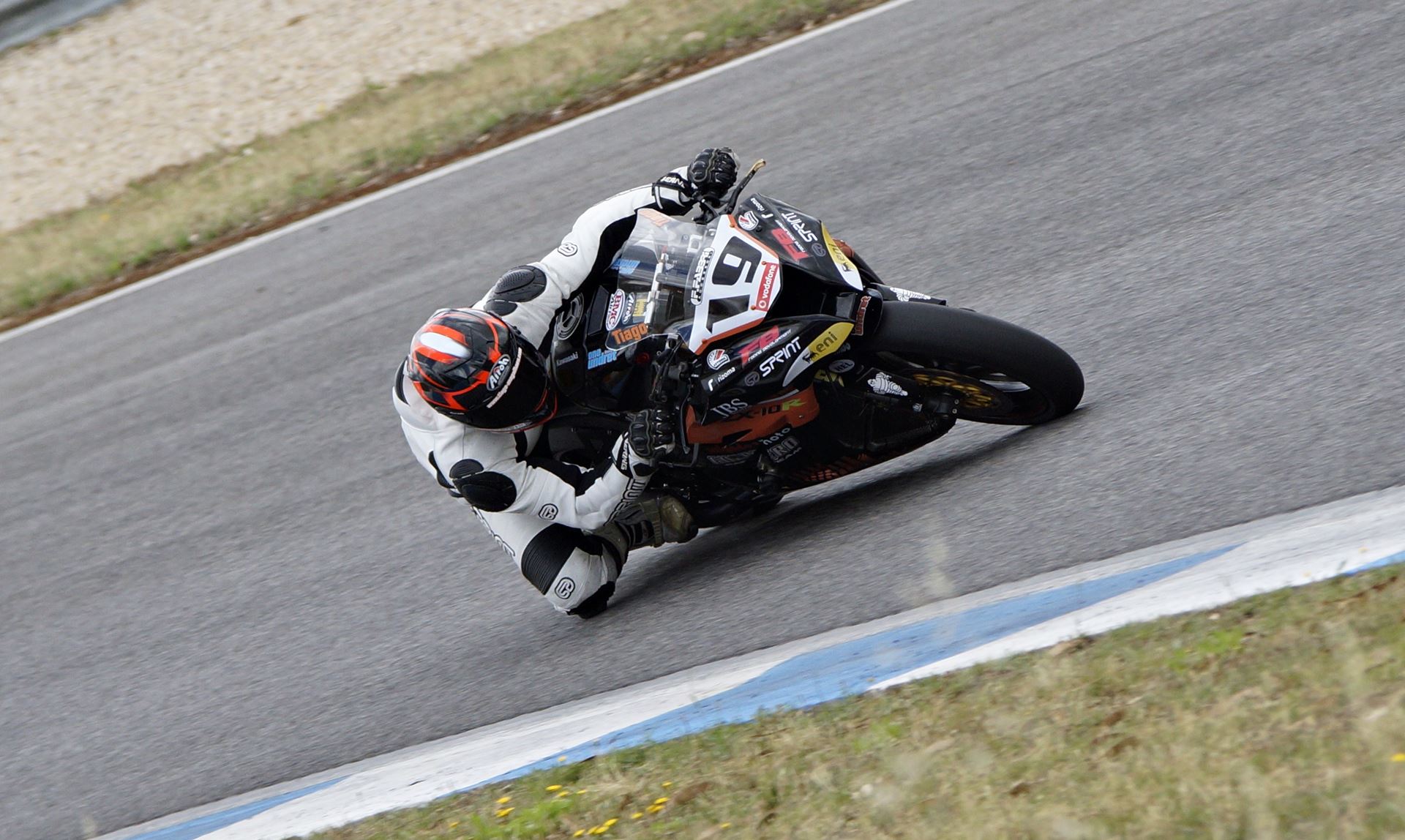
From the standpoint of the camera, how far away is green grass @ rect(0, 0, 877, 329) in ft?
35.8

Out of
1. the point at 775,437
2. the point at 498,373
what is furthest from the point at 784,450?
the point at 498,373

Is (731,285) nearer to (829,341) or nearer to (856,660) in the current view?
(829,341)

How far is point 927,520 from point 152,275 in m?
8.12

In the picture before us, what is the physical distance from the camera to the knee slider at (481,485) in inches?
194

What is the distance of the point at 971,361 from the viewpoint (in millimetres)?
4613

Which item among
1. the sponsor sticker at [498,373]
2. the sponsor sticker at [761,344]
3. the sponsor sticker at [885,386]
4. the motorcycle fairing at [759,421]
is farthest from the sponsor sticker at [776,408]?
the sponsor sticker at [498,373]

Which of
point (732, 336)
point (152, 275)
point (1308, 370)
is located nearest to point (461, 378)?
point (732, 336)

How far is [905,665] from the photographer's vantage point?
4137mm

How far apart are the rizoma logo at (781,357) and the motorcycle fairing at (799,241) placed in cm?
24

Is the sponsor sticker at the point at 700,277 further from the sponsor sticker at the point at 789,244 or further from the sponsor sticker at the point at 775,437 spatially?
the sponsor sticker at the point at 775,437

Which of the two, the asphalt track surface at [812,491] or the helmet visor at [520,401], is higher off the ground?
A: the helmet visor at [520,401]

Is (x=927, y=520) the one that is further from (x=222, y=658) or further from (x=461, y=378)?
(x=222, y=658)

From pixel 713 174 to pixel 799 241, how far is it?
549mm

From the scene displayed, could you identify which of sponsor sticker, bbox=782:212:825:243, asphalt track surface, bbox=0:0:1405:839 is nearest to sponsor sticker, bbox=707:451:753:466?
asphalt track surface, bbox=0:0:1405:839
